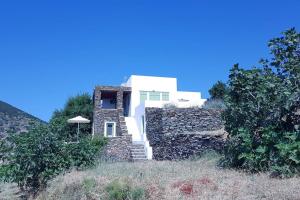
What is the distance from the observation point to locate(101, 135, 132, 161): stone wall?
24.3 metres

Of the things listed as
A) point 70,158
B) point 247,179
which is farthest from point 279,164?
point 70,158

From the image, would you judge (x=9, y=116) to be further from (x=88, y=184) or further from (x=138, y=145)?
(x=88, y=184)

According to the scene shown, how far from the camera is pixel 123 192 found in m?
9.39

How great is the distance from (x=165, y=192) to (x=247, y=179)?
2.17 metres

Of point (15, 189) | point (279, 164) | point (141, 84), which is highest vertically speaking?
point (141, 84)

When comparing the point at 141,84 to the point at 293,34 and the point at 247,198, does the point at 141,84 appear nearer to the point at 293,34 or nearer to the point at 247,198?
the point at 293,34

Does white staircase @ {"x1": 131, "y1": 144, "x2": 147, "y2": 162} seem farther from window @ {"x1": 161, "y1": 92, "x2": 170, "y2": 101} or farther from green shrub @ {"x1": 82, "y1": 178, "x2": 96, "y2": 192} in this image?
green shrub @ {"x1": 82, "y1": 178, "x2": 96, "y2": 192}

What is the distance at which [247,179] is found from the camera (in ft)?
31.2

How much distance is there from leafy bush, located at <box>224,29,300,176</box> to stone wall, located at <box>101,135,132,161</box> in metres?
12.7

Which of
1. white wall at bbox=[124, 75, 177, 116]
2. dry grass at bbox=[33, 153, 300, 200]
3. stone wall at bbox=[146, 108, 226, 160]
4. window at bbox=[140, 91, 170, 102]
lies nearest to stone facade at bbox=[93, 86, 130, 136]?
white wall at bbox=[124, 75, 177, 116]

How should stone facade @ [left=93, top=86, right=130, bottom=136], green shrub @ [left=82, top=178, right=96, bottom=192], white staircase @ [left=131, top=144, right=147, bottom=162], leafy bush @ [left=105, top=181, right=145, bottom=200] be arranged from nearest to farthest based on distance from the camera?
leafy bush @ [left=105, top=181, right=145, bottom=200] < green shrub @ [left=82, top=178, right=96, bottom=192] < white staircase @ [left=131, top=144, right=147, bottom=162] < stone facade @ [left=93, top=86, right=130, bottom=136]

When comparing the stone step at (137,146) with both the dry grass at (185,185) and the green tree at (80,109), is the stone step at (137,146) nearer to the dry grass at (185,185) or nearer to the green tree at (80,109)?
the green tree at (80,109)

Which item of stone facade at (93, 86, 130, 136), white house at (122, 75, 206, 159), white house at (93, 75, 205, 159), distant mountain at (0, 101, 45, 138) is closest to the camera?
distant mountain at (0, 101, 45, 138)

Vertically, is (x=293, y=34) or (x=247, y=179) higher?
(x=293, y=34)
